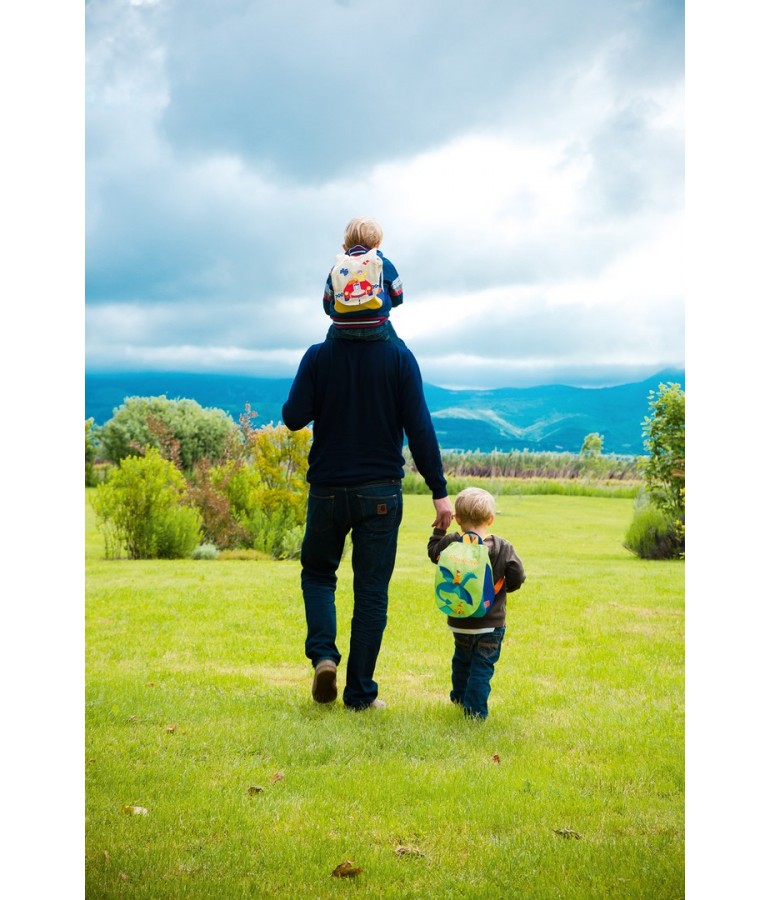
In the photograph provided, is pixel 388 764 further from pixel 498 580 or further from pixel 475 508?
pixel 475 508

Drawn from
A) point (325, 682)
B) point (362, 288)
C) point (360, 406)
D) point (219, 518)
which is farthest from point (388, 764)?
point (219, 518)

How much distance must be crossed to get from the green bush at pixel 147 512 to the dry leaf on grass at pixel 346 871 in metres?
5.81

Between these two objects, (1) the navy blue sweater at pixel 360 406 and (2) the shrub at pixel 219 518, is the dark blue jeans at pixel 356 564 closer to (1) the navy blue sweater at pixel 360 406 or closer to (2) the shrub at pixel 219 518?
(1) the navy blue sweater at pixel 360 406

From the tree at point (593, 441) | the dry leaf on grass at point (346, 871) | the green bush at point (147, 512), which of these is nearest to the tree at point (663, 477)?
the green bush at point (147, 512)

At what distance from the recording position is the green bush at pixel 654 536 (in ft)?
26.7

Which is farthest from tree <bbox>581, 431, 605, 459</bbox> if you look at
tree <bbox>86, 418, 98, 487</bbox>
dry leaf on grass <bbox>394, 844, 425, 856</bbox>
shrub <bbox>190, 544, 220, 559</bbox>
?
dry leaf on grass <bbox>394, 844, 425, 856</bbox>

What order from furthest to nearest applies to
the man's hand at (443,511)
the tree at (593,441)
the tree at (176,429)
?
the tree at (593,441), the tree at (176,429), the man's hand at (443,511)

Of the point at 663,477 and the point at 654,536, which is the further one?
the point at 654,536

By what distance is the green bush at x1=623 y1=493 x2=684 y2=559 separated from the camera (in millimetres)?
8148

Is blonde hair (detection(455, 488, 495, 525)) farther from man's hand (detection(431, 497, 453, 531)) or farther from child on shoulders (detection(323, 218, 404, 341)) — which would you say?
child on shoulders (detection(323, 218, 404, 341))

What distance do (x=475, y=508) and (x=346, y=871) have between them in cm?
136

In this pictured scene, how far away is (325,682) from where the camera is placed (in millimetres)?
3008
